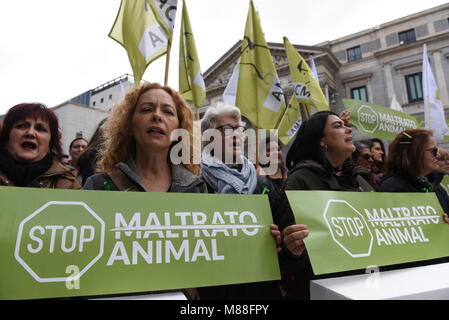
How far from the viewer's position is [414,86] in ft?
82.5

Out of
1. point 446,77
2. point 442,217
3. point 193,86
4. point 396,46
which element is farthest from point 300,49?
point 442,217

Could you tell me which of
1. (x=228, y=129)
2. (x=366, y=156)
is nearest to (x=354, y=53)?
(x=366, y=156)

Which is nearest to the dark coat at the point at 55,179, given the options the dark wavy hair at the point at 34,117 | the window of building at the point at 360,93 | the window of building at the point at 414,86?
the dark wavy hair at the point at 34,117

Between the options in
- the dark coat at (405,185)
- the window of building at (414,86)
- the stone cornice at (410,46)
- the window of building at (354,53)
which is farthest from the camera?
the window of building at (354,53)

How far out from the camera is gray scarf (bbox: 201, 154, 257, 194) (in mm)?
2463

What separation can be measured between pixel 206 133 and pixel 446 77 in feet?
91.7

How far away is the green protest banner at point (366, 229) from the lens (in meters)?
1.54

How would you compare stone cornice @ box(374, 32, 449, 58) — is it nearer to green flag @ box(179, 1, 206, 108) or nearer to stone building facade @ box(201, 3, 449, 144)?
stone building facade @ box(201, 3, 449, 144)

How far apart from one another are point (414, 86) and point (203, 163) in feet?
92.4

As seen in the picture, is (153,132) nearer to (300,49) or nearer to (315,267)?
(315,267)

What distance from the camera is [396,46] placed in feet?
87.4

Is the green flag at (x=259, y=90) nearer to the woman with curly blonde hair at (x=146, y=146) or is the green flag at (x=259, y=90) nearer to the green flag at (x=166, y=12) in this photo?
the green flag at (x=166, y=12)

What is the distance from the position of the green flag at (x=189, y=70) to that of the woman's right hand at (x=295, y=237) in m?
3.17

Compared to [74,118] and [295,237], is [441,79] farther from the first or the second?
[74,118]
